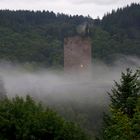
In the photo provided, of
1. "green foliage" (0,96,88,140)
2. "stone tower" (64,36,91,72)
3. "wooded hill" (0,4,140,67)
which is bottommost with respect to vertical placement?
"wooded hill" (0,4,140,67)

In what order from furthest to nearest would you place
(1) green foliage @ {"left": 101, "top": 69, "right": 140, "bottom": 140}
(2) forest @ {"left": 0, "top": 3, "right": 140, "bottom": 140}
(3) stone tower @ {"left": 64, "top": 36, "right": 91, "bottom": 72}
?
1. (3) stone tower @ {"left": 64, "top": 36, "right": 91, "bottom": 72}
2. (2) forest @ {"left": 0, "top": 3, "right": 140, "bottom": 140}
3. (1) green foliage @ {"left": 101, "top": 69, "right": 140, "bottom": 140}

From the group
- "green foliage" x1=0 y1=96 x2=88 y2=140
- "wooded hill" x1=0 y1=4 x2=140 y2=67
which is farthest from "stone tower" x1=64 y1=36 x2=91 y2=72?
"green foliage" x1=0 y1=96 x2=88 y2=140

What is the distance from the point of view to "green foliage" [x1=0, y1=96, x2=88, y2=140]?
21.1m

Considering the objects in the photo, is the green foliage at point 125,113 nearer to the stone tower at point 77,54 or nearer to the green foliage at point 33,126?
the green foliage at point 33,126

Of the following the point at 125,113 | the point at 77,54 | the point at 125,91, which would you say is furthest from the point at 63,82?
the point at 125,113

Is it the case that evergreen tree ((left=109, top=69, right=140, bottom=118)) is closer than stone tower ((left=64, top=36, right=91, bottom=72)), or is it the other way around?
evergreen tree ((left=109, top=69, right=140, bottom=118))

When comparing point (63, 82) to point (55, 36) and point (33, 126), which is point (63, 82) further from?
point (55, 36)

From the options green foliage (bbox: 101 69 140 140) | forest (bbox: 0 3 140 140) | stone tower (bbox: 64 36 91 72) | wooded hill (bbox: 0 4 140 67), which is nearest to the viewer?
green foliage (bbox: 101 69 140 140)

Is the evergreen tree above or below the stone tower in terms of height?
above

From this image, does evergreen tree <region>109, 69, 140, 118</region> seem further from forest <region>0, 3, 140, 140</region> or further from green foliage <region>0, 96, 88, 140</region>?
green foliage <region>0, 96, 88, 140</region>

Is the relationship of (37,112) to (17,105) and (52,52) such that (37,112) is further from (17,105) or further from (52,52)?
(52,52)

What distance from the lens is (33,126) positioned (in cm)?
2128

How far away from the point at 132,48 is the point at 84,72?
69.2 m

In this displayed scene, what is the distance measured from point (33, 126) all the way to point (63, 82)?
194 feet
